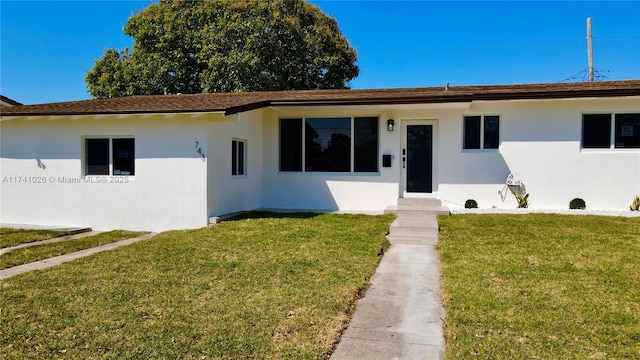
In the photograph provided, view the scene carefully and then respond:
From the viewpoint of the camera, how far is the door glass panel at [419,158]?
1091cm

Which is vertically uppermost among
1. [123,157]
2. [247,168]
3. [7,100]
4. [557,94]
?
[7,100]

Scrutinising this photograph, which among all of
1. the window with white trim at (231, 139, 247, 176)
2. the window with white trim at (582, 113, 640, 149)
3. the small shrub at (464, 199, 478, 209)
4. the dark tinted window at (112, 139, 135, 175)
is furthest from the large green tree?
the window with white trim at (582, 113, 640, 149)

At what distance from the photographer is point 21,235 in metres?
8.75

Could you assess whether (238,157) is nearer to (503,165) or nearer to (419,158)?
(419,158)

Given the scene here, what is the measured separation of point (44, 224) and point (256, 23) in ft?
47.5

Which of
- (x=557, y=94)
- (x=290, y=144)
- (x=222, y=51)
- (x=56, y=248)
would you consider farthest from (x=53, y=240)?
(x=222, y=51)

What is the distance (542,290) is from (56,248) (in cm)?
785

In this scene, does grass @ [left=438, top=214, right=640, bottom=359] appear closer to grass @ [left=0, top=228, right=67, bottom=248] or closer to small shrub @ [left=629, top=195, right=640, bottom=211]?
small shrub @ [left=629, top=195, right=640, bottom=211]

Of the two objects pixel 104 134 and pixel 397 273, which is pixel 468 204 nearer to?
pixel 397 273

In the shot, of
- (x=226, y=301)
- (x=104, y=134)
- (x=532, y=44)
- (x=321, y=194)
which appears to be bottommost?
(x=226, y=301)

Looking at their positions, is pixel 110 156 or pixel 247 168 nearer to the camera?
pixel 110 156

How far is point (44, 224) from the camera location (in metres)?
10.3

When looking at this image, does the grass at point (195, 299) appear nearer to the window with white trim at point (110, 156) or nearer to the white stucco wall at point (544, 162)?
the window with white trim at point (110, 156)

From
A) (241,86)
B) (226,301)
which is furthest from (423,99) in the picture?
(241,86)
